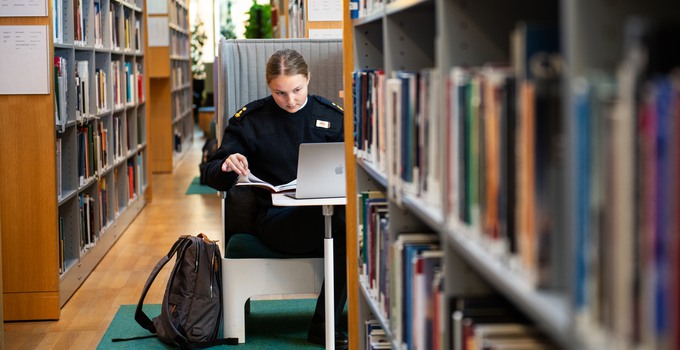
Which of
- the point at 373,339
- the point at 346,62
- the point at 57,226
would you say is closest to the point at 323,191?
the point at 346,62

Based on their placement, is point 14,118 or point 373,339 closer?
point 373,339

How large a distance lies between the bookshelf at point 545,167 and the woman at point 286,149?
1566 millimetres

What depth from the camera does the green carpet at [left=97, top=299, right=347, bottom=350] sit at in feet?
12.3

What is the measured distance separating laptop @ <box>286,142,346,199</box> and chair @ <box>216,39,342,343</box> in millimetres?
559

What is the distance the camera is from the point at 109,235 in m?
5.71

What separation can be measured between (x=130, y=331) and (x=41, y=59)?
123 centimetres

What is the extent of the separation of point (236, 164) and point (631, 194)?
2571mm

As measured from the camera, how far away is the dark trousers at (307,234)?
366 centimetres

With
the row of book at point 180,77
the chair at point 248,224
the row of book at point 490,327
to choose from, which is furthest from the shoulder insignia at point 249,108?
the row of book at point 180,77

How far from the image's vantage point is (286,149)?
3.81m

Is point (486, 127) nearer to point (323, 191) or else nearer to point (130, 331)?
point (323, 191)

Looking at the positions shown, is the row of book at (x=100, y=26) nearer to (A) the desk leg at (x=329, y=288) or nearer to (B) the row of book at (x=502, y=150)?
(A) the desk leg at (x=329, y=288)

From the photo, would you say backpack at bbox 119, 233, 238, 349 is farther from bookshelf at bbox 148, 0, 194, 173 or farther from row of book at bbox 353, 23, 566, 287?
bookshelf at bbox 148, 0, 194, 173

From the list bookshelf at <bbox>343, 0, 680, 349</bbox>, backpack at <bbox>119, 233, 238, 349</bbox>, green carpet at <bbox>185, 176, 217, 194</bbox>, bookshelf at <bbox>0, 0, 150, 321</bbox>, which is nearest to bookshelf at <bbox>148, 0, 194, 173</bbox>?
green carpet at <bbox>185, 176, 217, 194</bbox>
